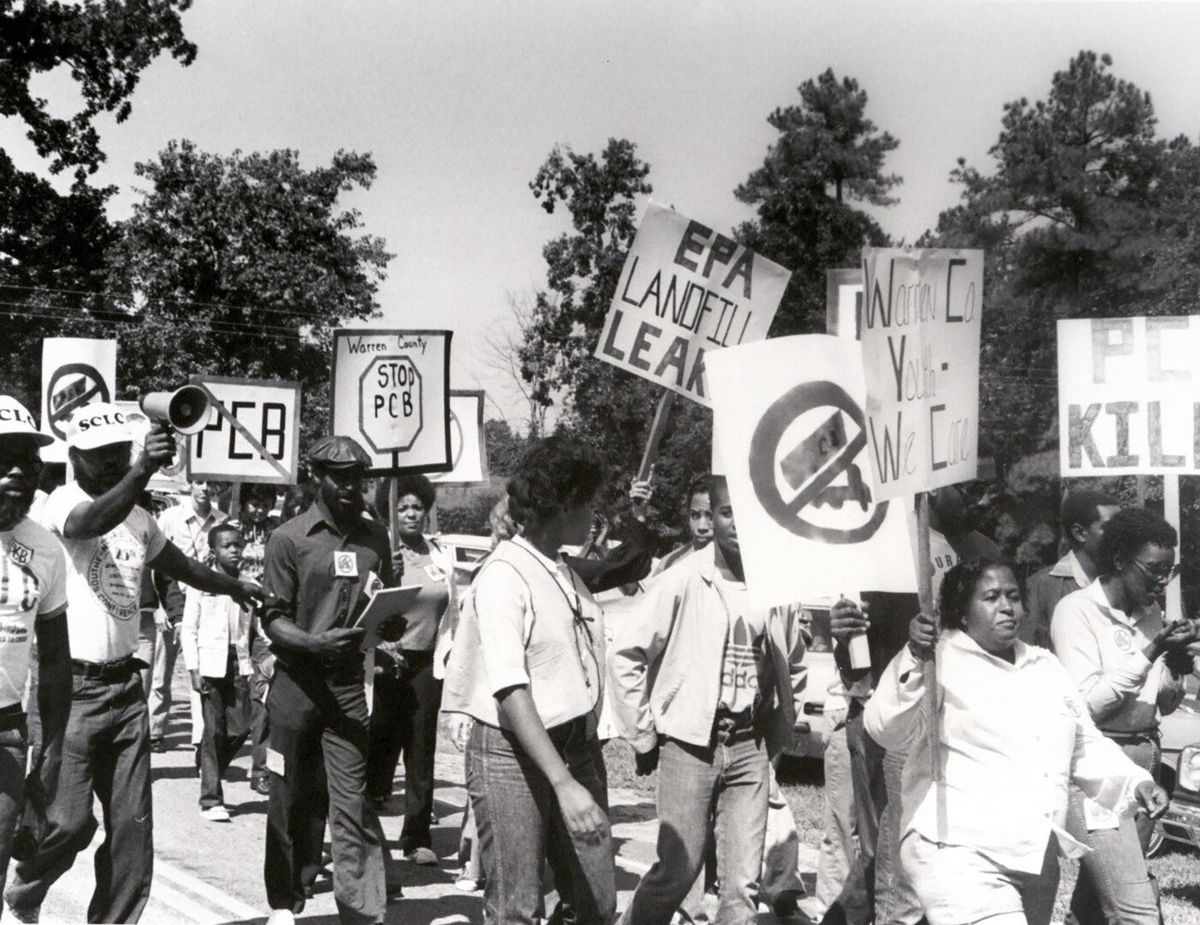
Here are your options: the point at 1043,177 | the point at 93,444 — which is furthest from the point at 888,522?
the point at 1043,177

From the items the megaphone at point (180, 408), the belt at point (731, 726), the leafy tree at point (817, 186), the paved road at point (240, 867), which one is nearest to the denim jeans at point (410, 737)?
the paved road at point (240, 867)

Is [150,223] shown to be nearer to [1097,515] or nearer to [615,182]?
[615,182]

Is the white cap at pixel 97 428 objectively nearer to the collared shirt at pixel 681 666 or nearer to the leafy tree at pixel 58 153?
the collared shirt at pixel 681 666

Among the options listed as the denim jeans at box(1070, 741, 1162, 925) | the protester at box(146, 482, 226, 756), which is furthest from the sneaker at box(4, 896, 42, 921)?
the protester at box(146, 482, 226, 756)

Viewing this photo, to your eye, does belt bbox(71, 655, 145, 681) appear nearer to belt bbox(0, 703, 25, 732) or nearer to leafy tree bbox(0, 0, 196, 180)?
belt bbox(0, 703, 25, 732)

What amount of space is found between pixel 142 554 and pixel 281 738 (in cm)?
105

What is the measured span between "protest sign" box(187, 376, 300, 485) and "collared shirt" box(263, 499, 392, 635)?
12.7 ft

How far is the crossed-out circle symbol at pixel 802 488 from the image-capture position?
16.0 feet

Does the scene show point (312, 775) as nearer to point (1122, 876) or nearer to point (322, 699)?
point (322, 699)

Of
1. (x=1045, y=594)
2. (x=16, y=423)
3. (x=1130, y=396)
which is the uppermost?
(x=1130, y=396)

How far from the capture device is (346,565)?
631cm

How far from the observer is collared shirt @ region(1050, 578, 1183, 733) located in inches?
221

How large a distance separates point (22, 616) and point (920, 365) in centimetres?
286

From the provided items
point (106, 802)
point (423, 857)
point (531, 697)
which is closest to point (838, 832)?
point (423, 857)
